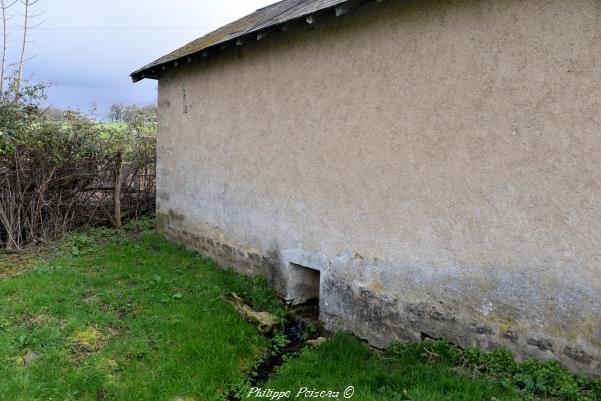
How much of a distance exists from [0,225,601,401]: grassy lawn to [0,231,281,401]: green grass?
0.01 metres

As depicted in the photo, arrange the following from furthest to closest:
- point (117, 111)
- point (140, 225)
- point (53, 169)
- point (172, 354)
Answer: point (117, 111), point (140, 225), point (53, 169), point (172, 354)

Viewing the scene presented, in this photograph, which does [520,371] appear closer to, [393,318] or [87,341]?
[393,318]

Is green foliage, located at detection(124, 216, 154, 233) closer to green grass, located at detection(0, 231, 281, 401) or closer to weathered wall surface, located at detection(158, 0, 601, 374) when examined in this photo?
green grass, located at detection(0, 231, 281, 401)

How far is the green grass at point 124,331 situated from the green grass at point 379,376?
63 cm

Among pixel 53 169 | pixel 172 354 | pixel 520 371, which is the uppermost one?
pixel 53 169

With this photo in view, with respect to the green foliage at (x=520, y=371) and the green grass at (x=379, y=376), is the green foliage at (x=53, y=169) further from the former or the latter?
the green foliage at (x=520, y=371)

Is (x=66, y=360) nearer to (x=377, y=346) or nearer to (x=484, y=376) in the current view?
(x=377, y=346)

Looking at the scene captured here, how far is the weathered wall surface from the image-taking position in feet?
10.6

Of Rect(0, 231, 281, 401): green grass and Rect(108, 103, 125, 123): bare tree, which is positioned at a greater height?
Rect(108, 103, 125, 123): bare tree

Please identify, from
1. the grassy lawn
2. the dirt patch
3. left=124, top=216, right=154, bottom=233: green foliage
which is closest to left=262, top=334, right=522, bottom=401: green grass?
the grassy lawn

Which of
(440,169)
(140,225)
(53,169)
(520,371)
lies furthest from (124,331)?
(140,225)

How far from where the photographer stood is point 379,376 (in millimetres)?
3842

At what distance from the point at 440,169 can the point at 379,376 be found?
6.26 ft

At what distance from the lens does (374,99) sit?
4492mm
